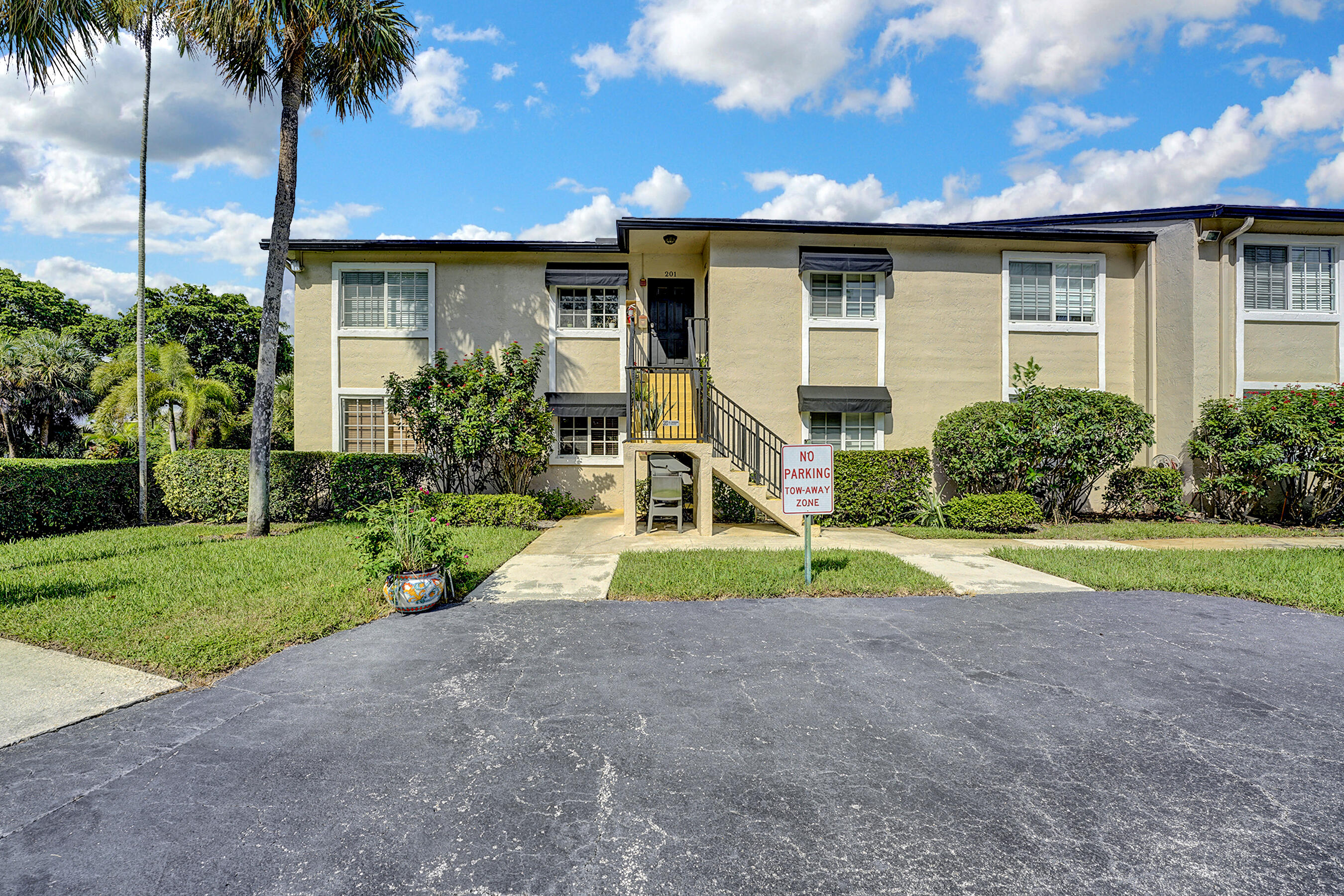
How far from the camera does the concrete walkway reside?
3.75m

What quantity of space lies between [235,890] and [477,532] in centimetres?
841

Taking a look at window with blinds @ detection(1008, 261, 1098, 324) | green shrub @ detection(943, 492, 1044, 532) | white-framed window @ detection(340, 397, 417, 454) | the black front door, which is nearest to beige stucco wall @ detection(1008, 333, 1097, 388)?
window with blinds @ detection(1008, 261, 1098, 324)

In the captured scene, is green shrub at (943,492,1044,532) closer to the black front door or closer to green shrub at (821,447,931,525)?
green shrub at (821,447,931,525)

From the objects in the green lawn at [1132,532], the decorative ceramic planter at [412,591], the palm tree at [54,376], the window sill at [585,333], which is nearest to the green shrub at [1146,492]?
the green lawn at [1132,532]

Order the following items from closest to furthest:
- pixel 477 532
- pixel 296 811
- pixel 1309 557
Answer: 1. pixel 296 811
2. pixel 1309 557
3. pixel 477 532

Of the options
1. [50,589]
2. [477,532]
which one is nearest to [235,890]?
[50,589]

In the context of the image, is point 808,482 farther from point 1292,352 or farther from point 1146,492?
point 1292,352

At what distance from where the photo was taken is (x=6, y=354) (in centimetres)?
2077

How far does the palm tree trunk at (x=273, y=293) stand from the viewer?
10.5m

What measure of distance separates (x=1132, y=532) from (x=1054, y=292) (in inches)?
213

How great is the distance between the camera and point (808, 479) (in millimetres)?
7180

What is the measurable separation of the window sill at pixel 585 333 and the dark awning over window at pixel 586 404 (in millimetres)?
1239

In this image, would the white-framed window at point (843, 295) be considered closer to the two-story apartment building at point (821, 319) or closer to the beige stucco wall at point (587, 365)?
the two-story apartment building at point (821, 319)

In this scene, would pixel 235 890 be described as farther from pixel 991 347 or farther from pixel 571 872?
pixel 991 347
